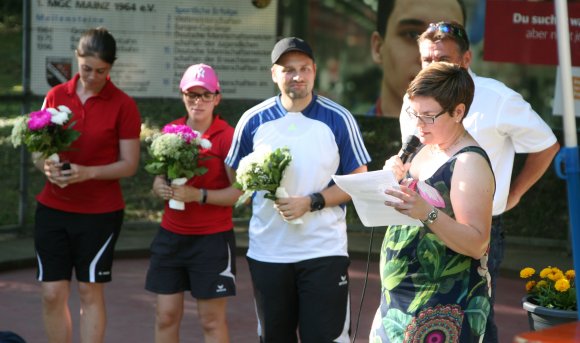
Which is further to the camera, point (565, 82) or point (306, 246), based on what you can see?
point (306, 246)

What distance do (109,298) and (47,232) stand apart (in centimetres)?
274

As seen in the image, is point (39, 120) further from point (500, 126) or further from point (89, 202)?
point (500, 126)

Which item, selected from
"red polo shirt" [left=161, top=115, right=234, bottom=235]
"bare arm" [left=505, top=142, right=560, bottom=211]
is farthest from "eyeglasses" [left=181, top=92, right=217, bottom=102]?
"bare arm" [left=505, top=142, right=560, bottom=211]

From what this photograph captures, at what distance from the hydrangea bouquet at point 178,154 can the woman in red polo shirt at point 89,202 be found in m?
0.42

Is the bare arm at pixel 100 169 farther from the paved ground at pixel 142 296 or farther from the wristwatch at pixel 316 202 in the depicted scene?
the paved ground at pixel 142 296

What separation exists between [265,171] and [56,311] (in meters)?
1.96

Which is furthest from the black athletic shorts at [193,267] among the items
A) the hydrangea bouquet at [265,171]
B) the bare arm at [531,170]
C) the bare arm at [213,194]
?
the bare arm at [531,170]

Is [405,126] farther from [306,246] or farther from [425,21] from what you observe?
[425,21]

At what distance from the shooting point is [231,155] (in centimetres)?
595

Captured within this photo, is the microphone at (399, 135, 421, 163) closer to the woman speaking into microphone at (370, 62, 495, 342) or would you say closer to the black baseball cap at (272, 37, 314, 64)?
the woman speaking into microphone at (370, 62, 495, 342)

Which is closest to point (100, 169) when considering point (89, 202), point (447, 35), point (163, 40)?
point (89, 202)

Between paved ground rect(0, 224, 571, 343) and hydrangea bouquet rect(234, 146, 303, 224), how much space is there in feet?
6.59

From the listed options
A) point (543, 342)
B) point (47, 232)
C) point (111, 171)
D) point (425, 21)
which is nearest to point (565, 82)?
point (543, 342)

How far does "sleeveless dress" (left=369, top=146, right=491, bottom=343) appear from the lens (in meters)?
4.21
